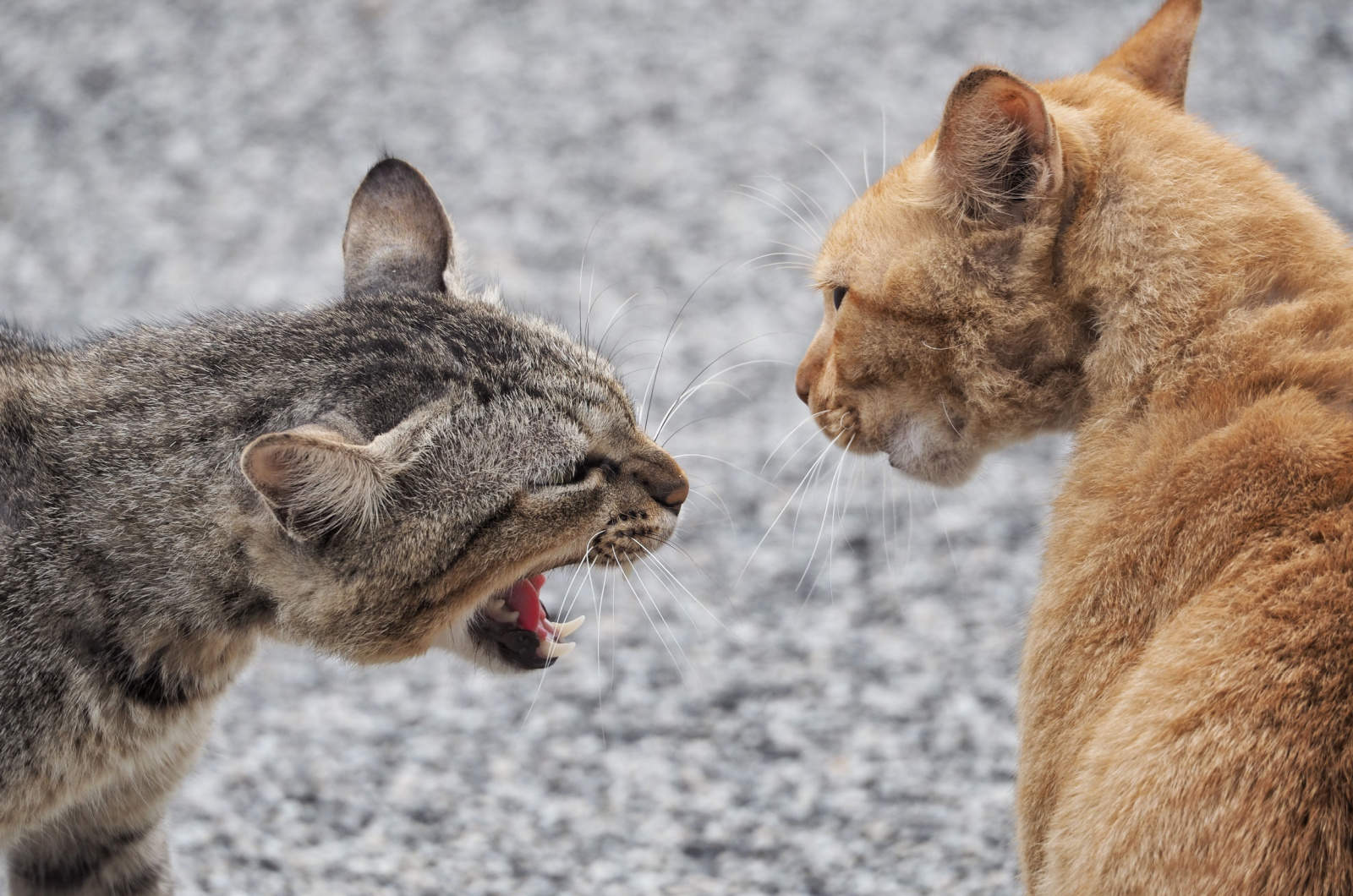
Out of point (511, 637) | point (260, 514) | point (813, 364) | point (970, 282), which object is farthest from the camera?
point (813, 364)

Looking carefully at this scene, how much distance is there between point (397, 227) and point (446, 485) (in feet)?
2.60

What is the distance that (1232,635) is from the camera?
1.96 metres

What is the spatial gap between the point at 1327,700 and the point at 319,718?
9.74ft

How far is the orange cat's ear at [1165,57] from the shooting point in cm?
279

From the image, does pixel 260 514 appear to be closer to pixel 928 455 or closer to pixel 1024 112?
pixel 928 455

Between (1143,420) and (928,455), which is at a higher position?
(1143,420)

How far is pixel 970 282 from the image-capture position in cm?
247

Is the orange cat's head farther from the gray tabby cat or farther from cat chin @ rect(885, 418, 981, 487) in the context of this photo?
the gray tabby cat

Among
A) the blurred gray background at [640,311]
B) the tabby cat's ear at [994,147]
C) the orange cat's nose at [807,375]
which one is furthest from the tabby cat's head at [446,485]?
the tabby cat's ear at [994,147]

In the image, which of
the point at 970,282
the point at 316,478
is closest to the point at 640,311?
the point at 970,282

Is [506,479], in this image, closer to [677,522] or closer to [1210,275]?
[677,522]

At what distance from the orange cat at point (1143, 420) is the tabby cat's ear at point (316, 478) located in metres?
1.05

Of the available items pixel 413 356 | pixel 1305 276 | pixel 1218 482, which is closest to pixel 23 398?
pixel 413 356

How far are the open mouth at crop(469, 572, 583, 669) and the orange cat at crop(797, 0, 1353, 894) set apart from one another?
746 millimetres
